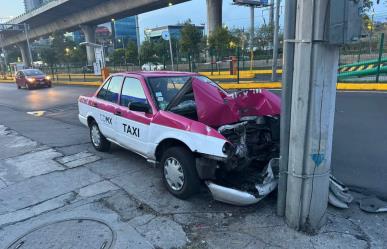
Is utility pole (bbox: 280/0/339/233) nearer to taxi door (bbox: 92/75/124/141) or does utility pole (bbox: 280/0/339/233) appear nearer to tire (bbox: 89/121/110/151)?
taxi door (bbox: 92/75/124/141)

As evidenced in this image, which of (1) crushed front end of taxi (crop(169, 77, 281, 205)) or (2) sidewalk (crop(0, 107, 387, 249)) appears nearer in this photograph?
(2) sidewalk (crop(0, 107, 387, 249))

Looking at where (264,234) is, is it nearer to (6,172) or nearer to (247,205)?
(247,205)

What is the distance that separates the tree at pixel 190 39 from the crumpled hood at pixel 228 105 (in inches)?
998

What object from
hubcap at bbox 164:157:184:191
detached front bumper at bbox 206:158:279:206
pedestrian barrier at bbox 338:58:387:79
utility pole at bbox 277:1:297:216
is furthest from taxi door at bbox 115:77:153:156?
pedestrian barrier at bbox 338:58:387:79

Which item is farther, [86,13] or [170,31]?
[170,31]

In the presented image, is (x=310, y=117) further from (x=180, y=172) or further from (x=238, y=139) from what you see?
(x=180, y=172)

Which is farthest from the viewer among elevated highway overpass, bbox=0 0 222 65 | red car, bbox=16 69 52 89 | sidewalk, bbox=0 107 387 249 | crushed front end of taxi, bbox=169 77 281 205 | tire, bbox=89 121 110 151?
elevated highway overpass, bbox=0 0 222 65

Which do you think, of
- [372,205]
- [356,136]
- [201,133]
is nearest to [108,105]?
[201,133]

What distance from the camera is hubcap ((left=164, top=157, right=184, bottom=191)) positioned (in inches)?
161

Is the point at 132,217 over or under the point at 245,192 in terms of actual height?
under

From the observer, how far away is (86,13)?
49.5m

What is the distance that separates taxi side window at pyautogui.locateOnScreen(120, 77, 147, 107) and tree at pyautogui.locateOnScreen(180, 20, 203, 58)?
81.1 ft

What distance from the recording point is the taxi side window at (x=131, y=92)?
495cm

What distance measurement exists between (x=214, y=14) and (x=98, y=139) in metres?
A: 32.1
